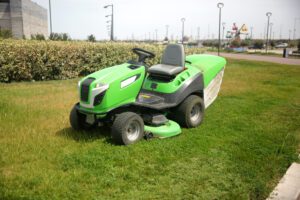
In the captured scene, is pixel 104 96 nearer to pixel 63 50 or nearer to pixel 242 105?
pixel 242 105

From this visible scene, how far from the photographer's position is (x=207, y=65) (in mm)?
6707

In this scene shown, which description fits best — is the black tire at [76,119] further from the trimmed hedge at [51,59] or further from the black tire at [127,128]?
the trimmed hedge at [51,59]

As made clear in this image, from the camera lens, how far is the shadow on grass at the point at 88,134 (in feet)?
17.6

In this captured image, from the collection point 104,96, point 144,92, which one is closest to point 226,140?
point 144,92

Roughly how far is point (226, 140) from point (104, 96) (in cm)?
230

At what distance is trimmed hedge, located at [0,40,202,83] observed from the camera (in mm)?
11062

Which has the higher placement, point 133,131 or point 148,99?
point 148,99

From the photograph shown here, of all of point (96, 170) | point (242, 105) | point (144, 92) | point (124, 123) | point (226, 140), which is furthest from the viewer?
point (242, 105)

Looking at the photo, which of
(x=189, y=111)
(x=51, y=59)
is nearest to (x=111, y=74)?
(x=189, y=111)

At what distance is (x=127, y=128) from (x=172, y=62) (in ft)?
6.17

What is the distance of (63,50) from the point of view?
12.1 meters

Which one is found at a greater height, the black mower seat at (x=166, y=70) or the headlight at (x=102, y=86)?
the black mower seat at (x=166, y=70)

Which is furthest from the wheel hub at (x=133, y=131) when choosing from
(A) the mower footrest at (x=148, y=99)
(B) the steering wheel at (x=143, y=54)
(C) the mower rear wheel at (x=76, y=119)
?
(B) the steering wheel at (x=143, y=54)

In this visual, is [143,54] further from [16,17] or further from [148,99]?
[16,17]
